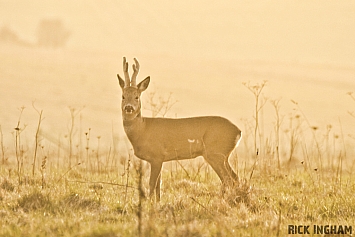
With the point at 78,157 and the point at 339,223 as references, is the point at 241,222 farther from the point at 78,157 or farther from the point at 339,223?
the point at 78,157

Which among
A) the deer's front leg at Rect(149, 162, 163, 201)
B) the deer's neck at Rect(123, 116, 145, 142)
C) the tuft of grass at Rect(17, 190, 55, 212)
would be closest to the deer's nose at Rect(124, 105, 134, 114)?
the deer's neck at Rect(123, 116, 145, 142)

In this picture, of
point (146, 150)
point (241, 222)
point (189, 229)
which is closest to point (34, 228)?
point (189, 229)

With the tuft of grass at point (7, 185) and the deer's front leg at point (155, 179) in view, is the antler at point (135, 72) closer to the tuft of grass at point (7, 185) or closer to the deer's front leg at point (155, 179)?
the deer's front leg at point (155, 179)

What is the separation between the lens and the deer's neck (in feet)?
34.2

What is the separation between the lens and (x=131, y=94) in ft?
33.3

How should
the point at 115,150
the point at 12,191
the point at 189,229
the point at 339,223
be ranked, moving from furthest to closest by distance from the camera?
the point at 115,150 → the point at 12,191 → the point at 339,223 → the point at 189,229

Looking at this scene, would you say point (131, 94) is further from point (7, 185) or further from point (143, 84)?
point (7, 185)

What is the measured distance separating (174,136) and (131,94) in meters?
1.00

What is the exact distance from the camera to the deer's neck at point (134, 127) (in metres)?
10.4

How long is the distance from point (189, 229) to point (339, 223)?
2294mm

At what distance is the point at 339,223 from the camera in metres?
8.09

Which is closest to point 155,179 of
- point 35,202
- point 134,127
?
point 134,127

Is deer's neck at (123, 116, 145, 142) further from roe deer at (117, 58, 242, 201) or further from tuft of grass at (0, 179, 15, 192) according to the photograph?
tuft of grass at (0, 179, 15, 192)

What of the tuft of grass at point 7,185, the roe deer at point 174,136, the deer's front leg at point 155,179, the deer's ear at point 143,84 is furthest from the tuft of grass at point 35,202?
the deer's ear at point 143,84
